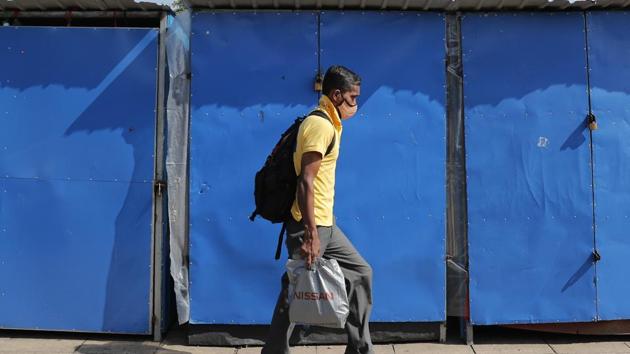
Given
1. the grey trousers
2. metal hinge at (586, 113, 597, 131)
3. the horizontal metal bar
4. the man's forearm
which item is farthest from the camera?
the horizontal metal bar

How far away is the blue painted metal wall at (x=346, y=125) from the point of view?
4.54m

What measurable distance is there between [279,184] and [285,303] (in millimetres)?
676

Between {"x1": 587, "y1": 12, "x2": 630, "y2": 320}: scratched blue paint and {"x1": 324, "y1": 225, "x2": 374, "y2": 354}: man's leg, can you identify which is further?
{"x1": 587, "y1": 12, "x2": 630, "y2": 320}: scratched blue paint

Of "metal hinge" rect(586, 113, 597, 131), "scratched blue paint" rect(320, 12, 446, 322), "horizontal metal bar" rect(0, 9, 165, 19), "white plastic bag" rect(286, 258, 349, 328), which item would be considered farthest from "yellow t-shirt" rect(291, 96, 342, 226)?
"metal hinge" rect(586, 113, 597, 131)

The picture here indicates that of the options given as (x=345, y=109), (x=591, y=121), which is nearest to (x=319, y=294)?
(x=345, y=109)

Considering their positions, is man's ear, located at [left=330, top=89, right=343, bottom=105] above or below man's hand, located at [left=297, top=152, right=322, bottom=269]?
above

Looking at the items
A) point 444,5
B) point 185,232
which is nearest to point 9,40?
point 185,232

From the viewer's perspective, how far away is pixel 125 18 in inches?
185

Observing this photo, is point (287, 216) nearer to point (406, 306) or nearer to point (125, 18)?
point (406, 306)

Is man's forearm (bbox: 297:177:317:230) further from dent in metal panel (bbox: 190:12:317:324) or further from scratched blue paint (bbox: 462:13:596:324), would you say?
scratched blue paint (bbox: 462:13:596:324)

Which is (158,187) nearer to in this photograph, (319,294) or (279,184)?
(279,184)

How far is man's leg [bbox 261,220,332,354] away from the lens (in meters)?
3.47

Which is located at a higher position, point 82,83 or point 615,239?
point 82,83

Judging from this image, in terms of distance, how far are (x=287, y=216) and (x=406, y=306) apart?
1.53m
